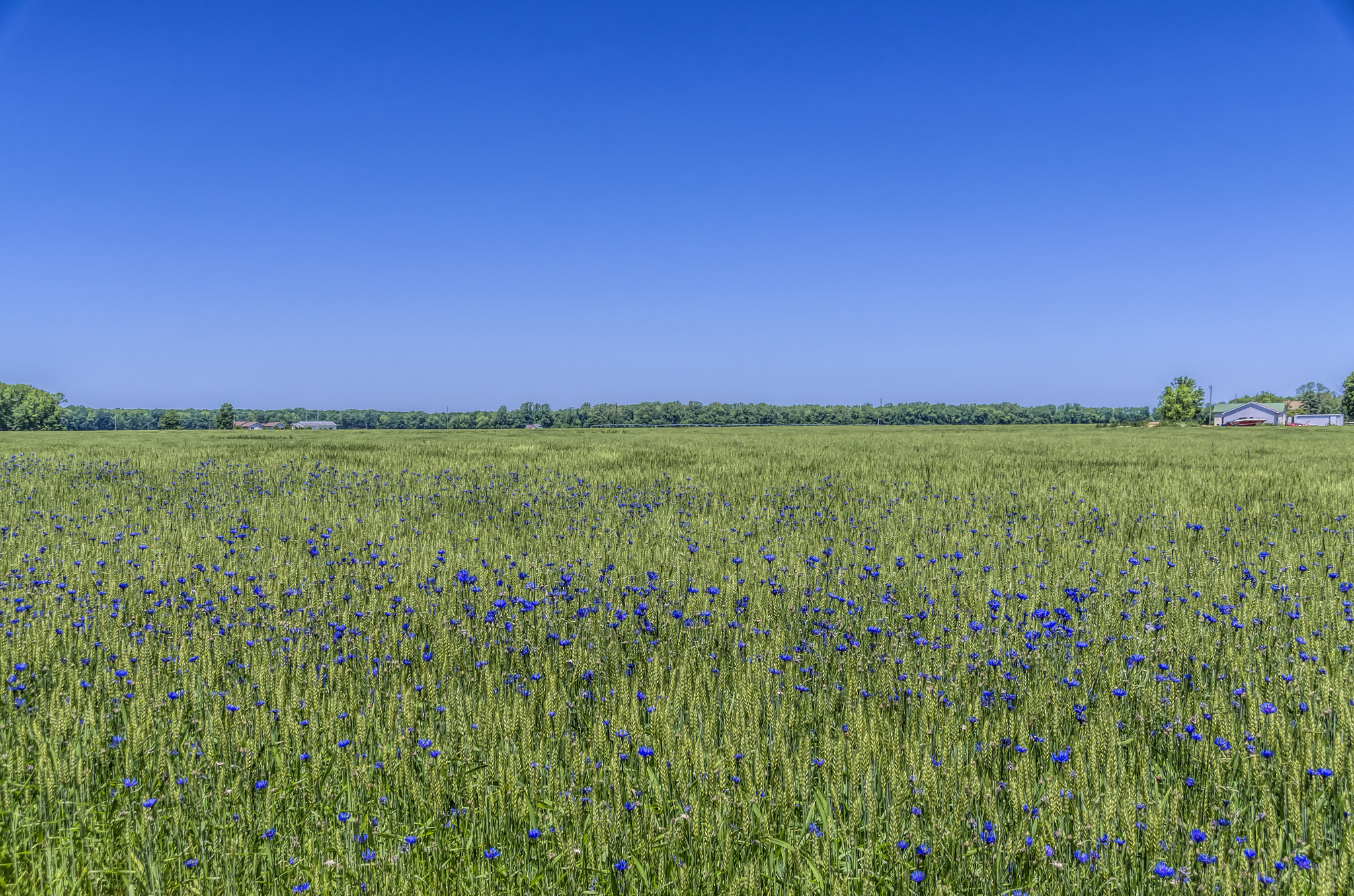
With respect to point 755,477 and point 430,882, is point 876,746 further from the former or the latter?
point 755,477

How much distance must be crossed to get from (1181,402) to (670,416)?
10841cm

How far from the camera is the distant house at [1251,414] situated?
126912 mm

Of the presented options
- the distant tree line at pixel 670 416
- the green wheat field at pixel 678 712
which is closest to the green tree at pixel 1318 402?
the distant tree line at pixel 670 416

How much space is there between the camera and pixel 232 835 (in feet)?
8.13

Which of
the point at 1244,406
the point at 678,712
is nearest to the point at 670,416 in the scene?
the point at 1244,406

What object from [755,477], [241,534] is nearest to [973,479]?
[755,477]

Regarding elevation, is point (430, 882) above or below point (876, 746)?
below

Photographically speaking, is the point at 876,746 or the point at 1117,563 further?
the point at 1117,563

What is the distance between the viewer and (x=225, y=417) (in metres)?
111

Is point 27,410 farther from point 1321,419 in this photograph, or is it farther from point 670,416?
point 1321,419

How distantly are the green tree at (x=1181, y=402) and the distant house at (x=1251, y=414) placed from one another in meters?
8.31

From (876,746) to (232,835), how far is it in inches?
106

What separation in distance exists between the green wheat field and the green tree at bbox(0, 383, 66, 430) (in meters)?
162

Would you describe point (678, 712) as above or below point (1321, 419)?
below
